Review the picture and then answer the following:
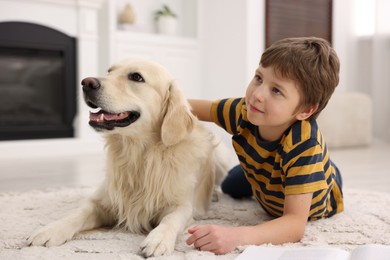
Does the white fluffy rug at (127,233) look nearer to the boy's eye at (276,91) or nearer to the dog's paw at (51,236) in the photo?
the dog's paw at (51,236)

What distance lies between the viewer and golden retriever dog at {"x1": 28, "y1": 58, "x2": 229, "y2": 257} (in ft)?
4.57

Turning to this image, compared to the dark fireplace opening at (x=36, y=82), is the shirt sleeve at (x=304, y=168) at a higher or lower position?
lower

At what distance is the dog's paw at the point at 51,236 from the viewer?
1224 mm

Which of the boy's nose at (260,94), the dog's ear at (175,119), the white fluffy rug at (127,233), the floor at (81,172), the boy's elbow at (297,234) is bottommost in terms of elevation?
the floor at (81,172)

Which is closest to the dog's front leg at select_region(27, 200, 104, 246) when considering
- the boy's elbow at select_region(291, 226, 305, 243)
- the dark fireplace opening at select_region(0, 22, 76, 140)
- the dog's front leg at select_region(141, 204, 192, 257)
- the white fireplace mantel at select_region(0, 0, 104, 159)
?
the dog's front leg at select_region(141, 204, 192, 257)

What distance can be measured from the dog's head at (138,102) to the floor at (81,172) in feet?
1.75

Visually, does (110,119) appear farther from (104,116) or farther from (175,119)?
(175,119)

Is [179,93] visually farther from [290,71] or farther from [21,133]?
[21,133]

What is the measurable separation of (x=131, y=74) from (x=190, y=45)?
12.0ft

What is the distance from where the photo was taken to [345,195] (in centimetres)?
208

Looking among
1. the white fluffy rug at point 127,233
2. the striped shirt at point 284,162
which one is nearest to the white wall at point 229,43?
the white fluffy rug at point 127,233

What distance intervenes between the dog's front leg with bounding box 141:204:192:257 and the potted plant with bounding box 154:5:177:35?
3.79 m

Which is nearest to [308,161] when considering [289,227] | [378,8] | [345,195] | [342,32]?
[289,227]

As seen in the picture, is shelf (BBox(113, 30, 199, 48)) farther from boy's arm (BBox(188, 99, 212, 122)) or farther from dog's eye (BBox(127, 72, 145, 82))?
dog's eye (BBox(127, 72, 145, 82))
